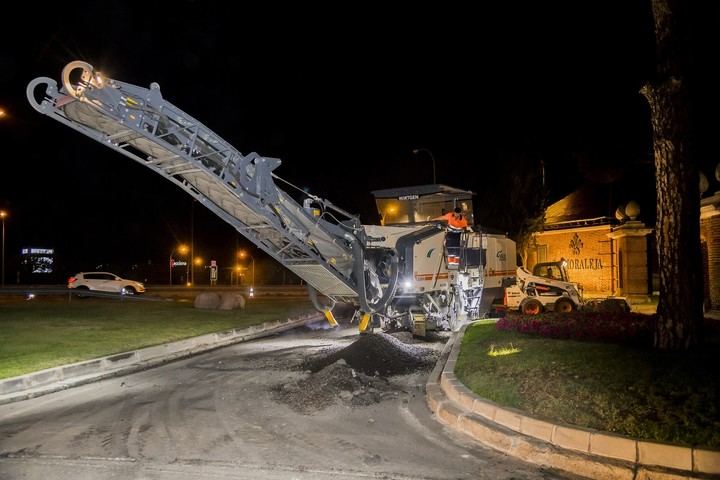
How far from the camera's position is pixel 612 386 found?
649cm

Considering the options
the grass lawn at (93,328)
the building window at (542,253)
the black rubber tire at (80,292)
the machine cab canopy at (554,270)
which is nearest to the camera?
the grass lawn at (93,328)

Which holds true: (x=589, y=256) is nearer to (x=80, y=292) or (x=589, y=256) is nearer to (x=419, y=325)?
(x=419, y=325)

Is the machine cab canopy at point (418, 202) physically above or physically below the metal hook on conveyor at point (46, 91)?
below

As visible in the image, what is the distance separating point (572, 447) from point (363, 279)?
6.74 metres

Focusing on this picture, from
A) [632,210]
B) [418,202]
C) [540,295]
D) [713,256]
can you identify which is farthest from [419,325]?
[632,210]

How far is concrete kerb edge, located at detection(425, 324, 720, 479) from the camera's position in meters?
4.99

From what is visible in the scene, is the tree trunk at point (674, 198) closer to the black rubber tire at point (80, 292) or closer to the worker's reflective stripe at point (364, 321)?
the worker's reflective stripe at point (364, 321)

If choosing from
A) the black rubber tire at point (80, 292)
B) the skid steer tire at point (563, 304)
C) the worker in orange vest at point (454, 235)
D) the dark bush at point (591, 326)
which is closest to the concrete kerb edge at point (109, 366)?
the worker in orange vest at point (454, 235)

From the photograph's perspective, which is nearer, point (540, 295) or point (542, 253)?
point (540, 295)

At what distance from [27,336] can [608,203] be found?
3104cm

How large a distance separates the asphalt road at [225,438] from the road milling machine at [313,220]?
2.89 meters

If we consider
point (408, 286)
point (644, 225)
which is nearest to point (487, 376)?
point (408, 286)

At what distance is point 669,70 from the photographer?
8.32m

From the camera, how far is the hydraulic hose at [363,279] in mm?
11789
